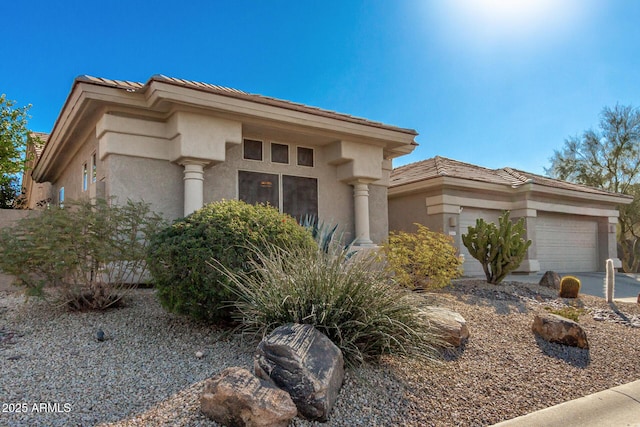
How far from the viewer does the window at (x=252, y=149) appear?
10.1 m

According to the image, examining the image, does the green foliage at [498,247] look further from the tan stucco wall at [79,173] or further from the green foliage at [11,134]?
the green foliage at [11,134]

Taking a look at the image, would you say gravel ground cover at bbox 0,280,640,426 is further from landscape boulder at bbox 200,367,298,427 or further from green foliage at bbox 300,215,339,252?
green foliage at bbox 300,215,339,252

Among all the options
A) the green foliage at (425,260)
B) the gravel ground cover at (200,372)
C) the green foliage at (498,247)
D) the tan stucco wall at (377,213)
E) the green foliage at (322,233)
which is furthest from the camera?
the tan stucco wall at (377,213)

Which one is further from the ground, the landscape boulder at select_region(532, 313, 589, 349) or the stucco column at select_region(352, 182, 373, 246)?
the stucco column at select_region(352, 182, 373, 246)

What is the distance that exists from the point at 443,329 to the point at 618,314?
16.5 feet

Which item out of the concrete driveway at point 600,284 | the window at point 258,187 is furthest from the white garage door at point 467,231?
the window at point 258,187

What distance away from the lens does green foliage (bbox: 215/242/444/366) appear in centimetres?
420

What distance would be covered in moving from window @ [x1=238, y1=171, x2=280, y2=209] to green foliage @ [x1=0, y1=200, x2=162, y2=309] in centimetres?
372

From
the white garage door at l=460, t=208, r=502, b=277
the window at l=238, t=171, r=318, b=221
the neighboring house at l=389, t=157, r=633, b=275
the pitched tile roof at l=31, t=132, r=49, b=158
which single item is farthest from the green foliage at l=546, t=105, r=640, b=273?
the pitched tile roof at l=31, t=132, r=49, b=158

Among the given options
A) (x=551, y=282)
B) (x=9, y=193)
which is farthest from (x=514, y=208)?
(x=9, y=193)

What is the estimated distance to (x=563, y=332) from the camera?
5527 millimetres

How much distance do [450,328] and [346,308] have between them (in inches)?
59.2

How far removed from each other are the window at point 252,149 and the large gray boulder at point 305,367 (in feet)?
22.4

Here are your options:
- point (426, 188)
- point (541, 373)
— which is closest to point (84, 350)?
point (541, 373)
